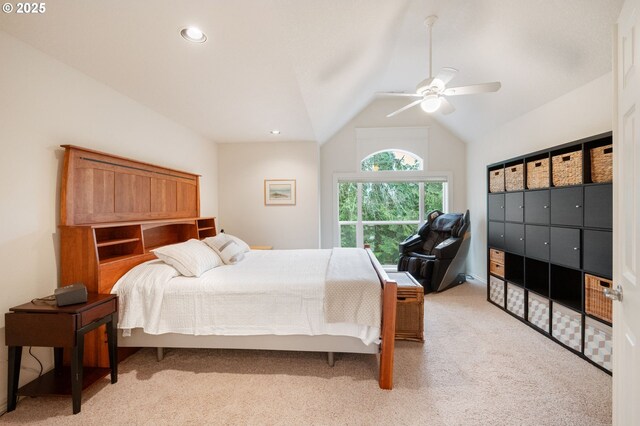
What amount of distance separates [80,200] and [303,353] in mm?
2284

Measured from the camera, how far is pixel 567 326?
8.02ft

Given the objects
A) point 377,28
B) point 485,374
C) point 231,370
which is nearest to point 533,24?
point 377,28

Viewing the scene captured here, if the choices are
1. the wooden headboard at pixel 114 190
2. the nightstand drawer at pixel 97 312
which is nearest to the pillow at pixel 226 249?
the wooden headboard at pixel 114 190

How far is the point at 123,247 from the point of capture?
8.47 feet

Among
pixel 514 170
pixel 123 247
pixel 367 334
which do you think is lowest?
pixel 367 334

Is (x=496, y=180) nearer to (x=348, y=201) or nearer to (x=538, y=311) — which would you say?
(x=538, y=311)

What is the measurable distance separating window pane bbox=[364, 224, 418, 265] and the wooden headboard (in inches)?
136

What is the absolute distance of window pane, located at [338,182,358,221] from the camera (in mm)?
Result: 5395

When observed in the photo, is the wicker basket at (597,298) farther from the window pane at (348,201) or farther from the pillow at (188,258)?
the window pane at (348,201)

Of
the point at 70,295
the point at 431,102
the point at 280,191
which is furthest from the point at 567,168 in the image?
the point at 70,295

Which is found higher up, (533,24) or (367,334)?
(533,24)

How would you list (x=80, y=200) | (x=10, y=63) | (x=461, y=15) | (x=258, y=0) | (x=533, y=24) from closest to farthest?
(x=258, y=0) → (x=10, y=63) → (x=80, y=200) → (x=533, y=24) → (x=461, y=15)

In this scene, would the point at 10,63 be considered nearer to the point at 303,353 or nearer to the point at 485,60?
the point at 303,353

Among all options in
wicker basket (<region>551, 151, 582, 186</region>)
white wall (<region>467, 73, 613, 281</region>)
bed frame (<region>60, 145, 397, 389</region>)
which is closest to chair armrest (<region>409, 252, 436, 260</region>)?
white wall (<region>467, 73, 613, 281</region>)
